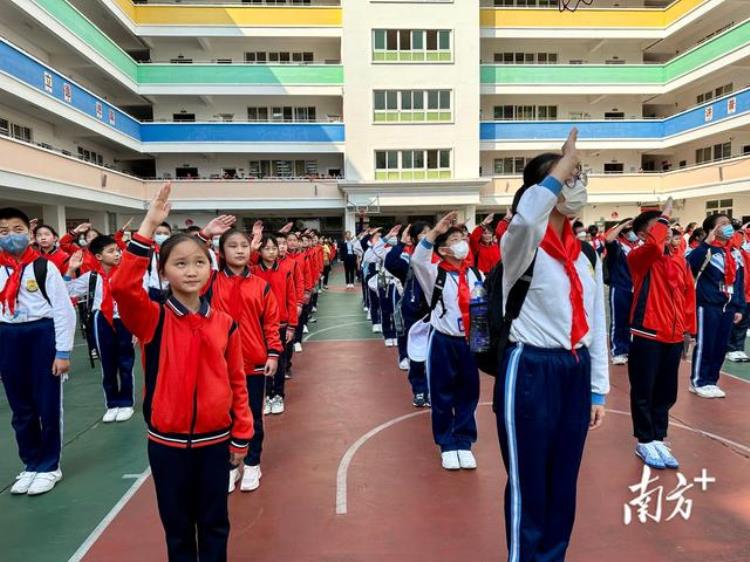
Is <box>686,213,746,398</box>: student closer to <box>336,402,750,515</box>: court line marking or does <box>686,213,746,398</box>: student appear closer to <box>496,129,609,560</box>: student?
<box>336,402,750,515</box>: court line marking

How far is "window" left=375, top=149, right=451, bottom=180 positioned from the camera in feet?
89.8

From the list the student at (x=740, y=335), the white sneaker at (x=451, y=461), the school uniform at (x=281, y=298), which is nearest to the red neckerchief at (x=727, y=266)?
the student at (x=740, y=335)

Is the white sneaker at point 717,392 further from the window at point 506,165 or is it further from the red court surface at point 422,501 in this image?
the window at point 506,165

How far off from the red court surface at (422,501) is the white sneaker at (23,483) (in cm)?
83

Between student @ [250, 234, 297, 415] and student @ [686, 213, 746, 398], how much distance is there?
4.49 meters

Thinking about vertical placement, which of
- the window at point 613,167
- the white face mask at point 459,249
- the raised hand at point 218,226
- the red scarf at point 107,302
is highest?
the window at point 613,167

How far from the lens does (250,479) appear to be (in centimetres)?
408

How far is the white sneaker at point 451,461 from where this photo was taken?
4301 mm

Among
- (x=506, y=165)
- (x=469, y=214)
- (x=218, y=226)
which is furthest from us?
(x=506, y=165)

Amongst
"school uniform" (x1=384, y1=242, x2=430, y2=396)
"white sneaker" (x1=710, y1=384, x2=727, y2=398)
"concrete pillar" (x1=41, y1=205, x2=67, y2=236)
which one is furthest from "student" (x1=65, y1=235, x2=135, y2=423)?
"concrete pillar" (x1=41, y1=205, x2=67, y2=236)

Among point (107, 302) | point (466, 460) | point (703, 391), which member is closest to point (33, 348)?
point (107, 302)

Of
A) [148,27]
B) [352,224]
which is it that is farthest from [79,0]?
[352,224]

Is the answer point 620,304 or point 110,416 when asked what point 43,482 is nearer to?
point 110,416

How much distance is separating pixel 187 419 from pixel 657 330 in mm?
3533
